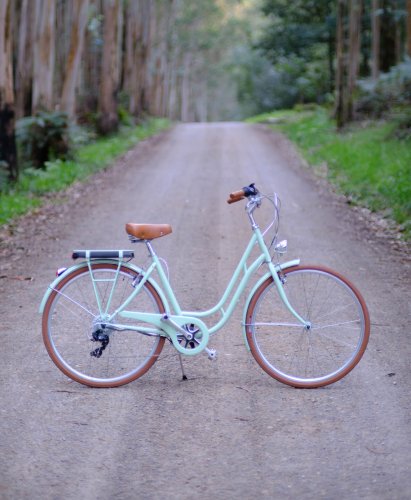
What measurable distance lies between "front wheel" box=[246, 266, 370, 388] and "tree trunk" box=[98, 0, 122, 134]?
20.5 m

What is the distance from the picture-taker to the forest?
57.4 feet

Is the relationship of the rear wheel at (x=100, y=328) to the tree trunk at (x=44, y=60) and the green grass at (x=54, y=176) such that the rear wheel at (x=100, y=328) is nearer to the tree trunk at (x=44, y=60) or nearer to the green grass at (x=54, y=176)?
the green grass at (x=54, y=176)

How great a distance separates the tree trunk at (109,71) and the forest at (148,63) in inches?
1.3

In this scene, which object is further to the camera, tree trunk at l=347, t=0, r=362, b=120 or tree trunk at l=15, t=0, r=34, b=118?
tree trunk at l=347, t=0, r=362, b=120

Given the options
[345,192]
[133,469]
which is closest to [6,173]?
[345,192]

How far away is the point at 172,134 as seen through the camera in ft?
97.4

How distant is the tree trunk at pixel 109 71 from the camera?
24250mm

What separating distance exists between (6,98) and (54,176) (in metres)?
2.12

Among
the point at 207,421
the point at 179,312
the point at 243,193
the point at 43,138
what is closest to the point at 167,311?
the point at 179,312

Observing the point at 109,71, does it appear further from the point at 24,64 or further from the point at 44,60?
the point at 44,60

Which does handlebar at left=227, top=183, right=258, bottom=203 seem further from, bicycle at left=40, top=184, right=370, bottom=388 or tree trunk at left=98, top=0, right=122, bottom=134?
tree trunk at left=98, top=0, right=122, bottom=134

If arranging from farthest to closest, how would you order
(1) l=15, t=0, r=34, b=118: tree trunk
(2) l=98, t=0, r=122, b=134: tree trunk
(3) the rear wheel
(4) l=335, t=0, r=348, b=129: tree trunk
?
(2) l=98, t=0, r=122, b=134: tree trunk
(4) l=335, t=0, r=348, b=129: tree trunk
(1) l=15, t=0, r=34, b=118: tree trunk
(3) the rear wheel

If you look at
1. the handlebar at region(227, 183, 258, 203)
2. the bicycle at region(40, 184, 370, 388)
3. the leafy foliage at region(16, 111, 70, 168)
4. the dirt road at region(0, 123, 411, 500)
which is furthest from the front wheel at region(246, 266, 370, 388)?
the leafy foliage at region(16, 111, 70, 168)

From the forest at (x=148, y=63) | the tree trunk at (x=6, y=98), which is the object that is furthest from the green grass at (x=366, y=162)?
the tree trunk at (x=6, y=98)
